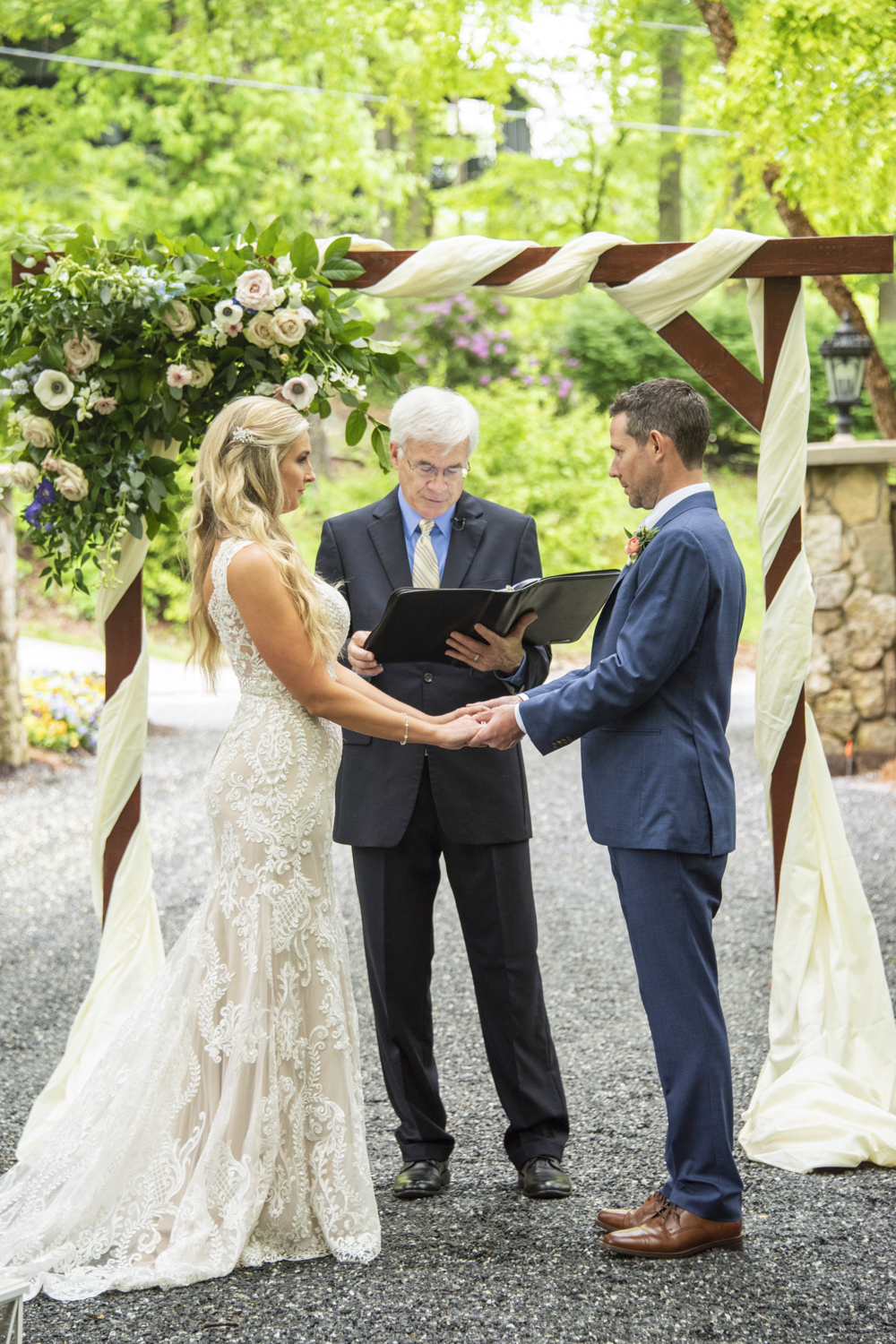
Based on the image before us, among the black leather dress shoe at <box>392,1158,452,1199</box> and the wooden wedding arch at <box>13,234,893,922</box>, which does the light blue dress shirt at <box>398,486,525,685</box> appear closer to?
the wooden wedding arch at <box>13,234,893,922</box>

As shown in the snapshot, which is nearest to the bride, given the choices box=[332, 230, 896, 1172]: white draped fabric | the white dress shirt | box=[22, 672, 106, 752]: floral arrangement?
the white dress shirt

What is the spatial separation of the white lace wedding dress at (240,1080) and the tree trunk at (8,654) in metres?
5.80

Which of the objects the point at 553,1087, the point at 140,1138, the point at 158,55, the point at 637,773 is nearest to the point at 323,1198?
the point at 140,1138

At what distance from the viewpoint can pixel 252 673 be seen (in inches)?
106

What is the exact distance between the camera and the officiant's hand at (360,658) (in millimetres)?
→ 2912

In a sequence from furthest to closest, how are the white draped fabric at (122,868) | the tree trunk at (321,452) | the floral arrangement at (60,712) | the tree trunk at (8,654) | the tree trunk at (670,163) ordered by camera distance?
the tree trunk at (321,452) < the tree trunk at (670,163) < the floral arrangement at (60,712) < the tree trunk at (8,654) < the white draped fabric at (122,868)

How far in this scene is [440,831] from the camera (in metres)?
2.99

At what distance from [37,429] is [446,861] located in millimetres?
1623

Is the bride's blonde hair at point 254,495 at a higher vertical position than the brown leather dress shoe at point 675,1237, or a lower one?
higher

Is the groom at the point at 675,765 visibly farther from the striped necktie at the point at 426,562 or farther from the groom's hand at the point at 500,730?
the striped necktie at the point at 426,562

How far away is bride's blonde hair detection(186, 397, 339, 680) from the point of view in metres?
2.61

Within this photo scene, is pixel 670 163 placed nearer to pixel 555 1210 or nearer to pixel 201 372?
pixel 201 372

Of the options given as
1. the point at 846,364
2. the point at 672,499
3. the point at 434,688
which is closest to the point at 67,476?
the point at 434,688

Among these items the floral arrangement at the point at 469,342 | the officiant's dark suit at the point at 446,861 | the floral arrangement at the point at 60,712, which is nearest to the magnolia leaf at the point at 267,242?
the officiant's dark suit at the point at 446,861
